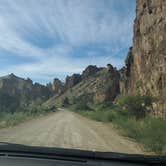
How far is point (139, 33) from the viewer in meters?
72.6

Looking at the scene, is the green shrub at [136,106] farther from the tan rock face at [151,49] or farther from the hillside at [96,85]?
the hillside at [96,85]

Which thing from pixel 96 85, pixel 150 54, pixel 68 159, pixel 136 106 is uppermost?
pixel 96 85

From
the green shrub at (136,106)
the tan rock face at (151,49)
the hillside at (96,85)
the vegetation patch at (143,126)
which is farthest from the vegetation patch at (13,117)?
A: the hillside at (96,85)

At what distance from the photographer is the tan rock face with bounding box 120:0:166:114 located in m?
48.4

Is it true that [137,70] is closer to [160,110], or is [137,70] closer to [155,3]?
[155,3]

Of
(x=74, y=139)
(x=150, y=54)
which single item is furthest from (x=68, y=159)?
(x=150, y=54)

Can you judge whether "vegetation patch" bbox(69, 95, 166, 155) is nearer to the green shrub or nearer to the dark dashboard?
the green shrub

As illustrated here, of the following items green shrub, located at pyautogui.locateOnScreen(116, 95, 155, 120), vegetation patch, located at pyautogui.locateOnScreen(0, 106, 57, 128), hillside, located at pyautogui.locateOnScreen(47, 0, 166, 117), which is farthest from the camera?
hillside, located at pyautogui.locateOnScreen(47, 0, 166, 117)

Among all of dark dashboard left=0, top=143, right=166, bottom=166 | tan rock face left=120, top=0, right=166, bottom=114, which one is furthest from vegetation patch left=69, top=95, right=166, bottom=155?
dark dashboard left=0, top=143, right=166, bottom=166

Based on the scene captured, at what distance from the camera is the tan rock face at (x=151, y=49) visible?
48375 mm

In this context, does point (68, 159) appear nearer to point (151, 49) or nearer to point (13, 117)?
point (13, 117)

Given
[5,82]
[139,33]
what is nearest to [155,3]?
[139,33]

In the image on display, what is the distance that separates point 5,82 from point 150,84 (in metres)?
142

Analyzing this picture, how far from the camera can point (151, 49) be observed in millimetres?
59719
